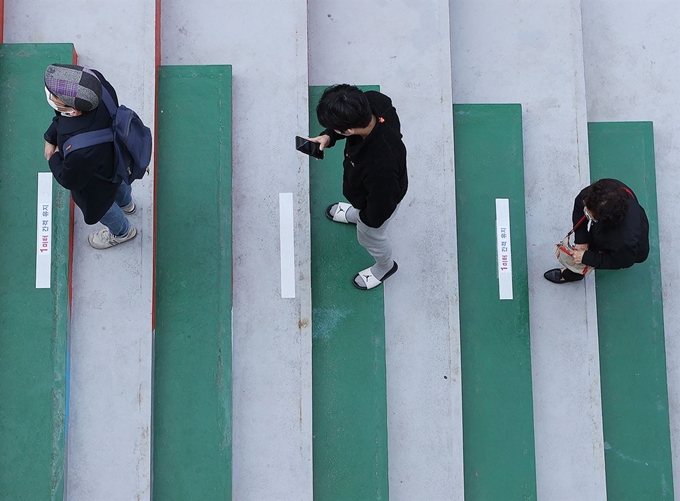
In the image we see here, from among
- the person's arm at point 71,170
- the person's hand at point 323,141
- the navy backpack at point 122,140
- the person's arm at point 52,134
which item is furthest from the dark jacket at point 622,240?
the person's arm at point 52,134

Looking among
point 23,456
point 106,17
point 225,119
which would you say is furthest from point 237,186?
point 23,456

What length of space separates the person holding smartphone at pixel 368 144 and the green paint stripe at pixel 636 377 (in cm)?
223

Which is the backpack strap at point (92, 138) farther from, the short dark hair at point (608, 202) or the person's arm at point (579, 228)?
the person's arm at point (579, 228)

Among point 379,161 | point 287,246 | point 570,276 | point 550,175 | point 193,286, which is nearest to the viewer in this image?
point 379,161

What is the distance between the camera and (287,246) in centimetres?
394

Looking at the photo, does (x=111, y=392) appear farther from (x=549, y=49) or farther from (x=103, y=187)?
(x=549, y=49)

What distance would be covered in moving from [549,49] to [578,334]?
6.99 feet

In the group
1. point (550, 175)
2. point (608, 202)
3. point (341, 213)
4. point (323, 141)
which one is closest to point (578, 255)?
point (608, 202)

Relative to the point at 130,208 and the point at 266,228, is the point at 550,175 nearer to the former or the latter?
the point at 266,228

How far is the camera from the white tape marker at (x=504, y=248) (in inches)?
165

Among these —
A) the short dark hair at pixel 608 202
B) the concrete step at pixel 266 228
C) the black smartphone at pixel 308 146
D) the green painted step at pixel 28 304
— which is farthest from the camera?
the concrete step at pixel 266 228

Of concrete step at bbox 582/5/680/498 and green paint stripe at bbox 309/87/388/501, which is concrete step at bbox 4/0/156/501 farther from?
concrete step at bbox 582/5/680/498

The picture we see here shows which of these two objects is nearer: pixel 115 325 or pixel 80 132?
pixel 80 132

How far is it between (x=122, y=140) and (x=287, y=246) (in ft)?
4.61
